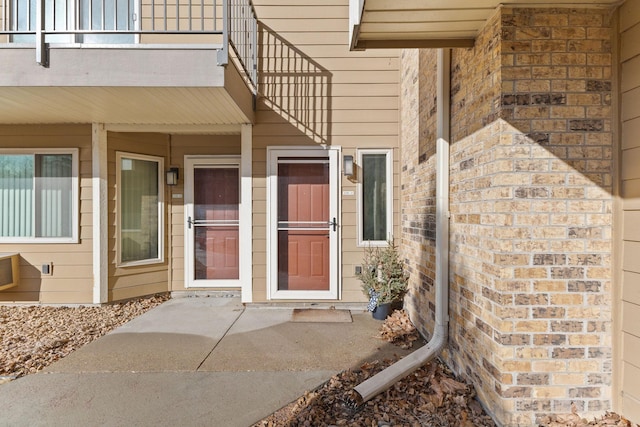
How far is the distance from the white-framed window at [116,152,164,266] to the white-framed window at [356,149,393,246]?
9.33ft

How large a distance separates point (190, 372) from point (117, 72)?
2.54 m

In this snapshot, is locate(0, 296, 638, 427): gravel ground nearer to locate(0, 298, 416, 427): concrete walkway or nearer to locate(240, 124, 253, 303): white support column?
locate(0, 298, 416, 427): concrete walkway

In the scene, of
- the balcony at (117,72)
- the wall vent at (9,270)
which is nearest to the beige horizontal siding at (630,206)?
the balcony at (117,72)

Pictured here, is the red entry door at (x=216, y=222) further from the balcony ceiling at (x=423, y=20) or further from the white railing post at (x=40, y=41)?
the balcony ceiling at (x=423, y=20)

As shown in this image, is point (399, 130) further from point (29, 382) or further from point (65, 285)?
point (65, 285)

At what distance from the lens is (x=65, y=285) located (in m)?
4.23

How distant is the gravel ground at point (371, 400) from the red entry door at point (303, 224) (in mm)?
1175

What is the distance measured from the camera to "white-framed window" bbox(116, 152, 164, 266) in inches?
175

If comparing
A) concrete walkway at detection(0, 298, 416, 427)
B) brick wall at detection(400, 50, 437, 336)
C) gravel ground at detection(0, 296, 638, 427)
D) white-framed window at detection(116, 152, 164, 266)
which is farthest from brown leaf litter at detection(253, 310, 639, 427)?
white-framed window at detection(116, 152, 164, 266)

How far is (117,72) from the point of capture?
2.82 meters

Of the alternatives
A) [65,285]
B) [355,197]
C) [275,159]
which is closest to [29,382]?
[65,285]

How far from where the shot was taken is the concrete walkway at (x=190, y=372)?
209cm

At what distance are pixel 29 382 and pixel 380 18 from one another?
11.5 feet

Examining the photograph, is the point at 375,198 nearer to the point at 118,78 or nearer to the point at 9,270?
the point at 118,78
